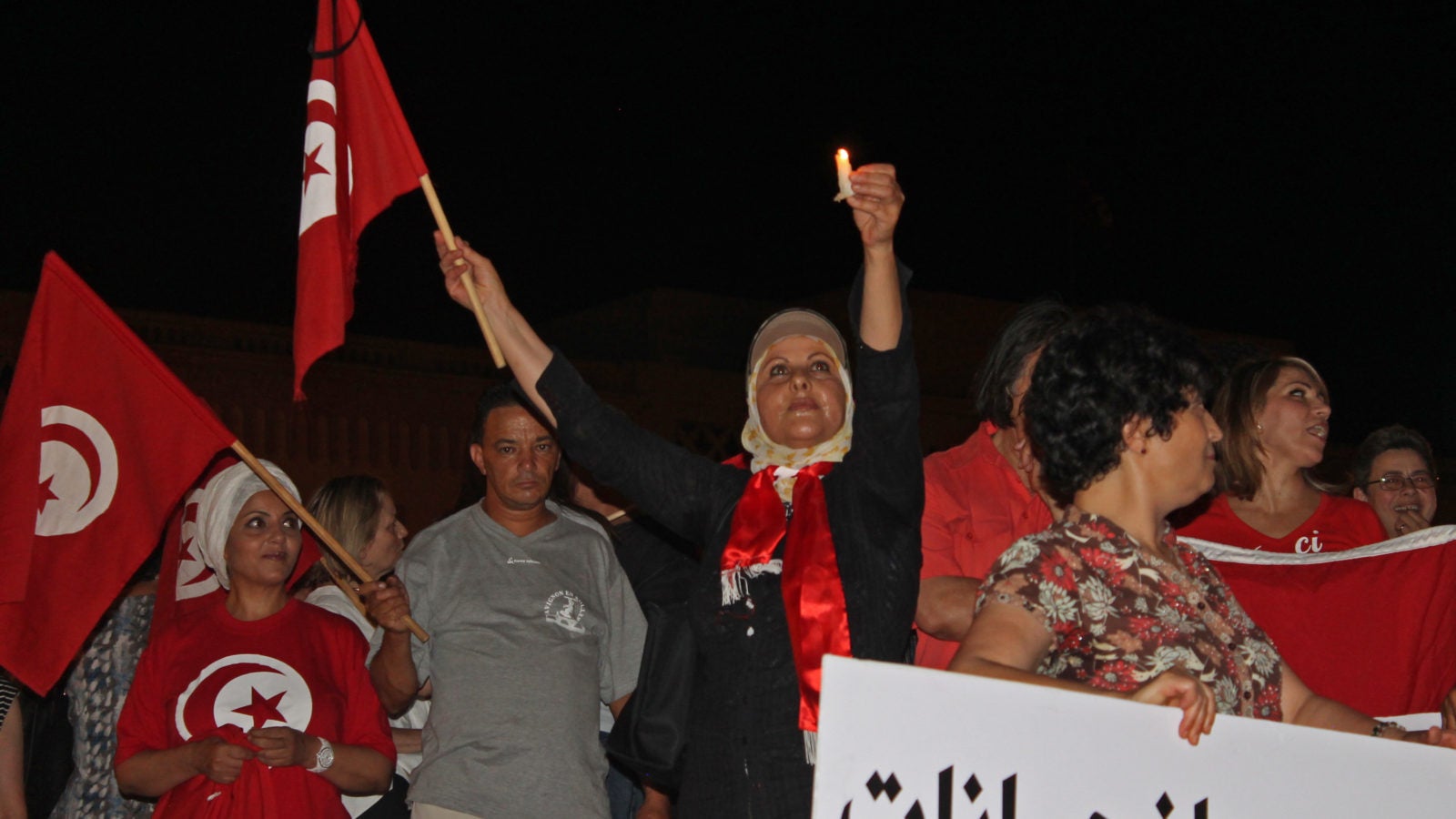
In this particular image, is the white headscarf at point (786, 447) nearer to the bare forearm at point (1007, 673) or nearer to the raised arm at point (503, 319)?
the raised arm at point (503, 319)

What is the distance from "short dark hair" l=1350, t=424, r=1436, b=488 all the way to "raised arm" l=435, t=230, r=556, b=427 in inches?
121

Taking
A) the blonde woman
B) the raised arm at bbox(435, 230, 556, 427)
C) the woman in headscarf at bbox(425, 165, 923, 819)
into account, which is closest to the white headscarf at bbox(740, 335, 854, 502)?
the woman in headscarf at bbox(425, 165, 923, 819)

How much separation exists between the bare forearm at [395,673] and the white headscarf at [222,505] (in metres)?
0.49

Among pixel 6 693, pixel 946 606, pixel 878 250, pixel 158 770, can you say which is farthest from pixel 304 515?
pixel 878 250

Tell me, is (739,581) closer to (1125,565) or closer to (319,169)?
(1125,565)

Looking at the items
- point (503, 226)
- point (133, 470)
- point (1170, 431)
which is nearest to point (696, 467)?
point (1170, 431)

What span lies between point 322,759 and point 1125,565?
2169mm

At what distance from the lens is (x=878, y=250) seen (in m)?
2.68

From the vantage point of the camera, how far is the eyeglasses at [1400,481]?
4.96 meters

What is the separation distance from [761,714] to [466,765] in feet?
3.24

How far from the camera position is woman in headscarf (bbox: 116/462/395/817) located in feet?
11.9

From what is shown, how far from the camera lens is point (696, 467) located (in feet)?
9.95

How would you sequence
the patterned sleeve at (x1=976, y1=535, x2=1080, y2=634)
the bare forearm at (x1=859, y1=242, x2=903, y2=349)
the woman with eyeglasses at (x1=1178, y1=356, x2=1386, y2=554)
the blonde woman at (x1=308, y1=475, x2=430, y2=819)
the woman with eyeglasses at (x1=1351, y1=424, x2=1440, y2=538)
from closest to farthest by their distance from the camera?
the patterned sleeve at (x1=976, y1=535, x2=1080, y2=634) < the bare forearm at (x1=859, y1=242, x2=903, y2=349) < the woman with eyeglasses at (x1=1178, y1=356, x2=1386, y2=554) < the blonde woman at (x1=308, y1=475, x2=430, y2=819) < the woman with eyeglasses at (x1=1351, y1=424, x2=1440, y2=538)

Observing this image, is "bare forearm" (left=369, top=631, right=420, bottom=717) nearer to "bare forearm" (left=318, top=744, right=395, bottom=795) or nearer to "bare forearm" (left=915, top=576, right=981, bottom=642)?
"bare forearm" (left=318, top=744, right=395, bottom=795)
